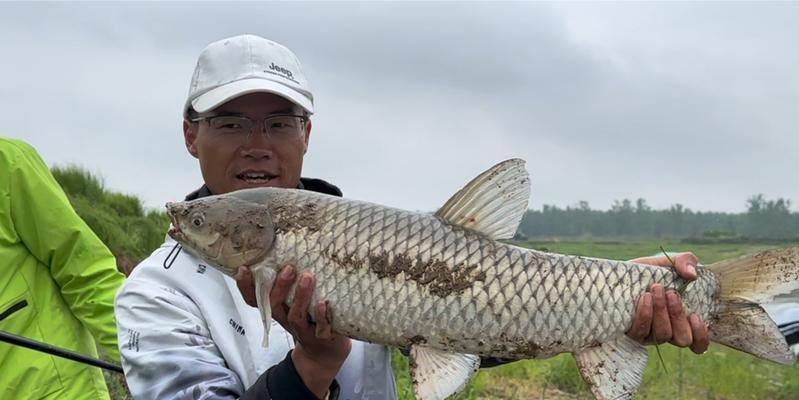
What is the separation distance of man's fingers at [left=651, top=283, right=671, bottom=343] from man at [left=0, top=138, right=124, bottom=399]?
7.15 ft

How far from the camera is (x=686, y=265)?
230cm

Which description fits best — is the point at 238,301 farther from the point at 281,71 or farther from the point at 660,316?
the point at 660,316

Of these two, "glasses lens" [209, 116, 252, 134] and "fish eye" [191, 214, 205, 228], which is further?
"glasses lens" [209, 116, 252, 134]

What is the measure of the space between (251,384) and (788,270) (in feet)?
5.34

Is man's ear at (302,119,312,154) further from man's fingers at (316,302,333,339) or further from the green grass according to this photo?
the green grass

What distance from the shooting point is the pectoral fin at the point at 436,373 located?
214cm

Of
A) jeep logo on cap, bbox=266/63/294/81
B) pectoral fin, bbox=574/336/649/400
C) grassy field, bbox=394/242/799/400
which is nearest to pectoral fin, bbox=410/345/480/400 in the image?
pectoral fin, bbox=574/336/649/400

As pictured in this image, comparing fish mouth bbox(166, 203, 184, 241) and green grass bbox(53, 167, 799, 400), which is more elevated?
fish mouth bbox(166, 203, 184, 241)

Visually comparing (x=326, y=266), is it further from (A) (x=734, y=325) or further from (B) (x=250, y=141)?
(A) (x=734, y=325)

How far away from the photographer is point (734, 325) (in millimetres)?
2299

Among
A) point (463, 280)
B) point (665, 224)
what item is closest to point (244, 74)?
point (463, 280)

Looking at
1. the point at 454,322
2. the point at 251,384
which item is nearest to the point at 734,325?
the point at 454,322

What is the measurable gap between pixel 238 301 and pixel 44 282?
1.32m

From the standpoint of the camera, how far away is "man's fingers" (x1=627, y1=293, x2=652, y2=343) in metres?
2.22
